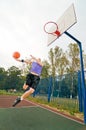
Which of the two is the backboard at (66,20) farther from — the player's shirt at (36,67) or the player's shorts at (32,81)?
the player's shorts at (32,81)

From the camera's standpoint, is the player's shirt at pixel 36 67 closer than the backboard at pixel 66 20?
Yes

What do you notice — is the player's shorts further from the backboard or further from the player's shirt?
the backboard

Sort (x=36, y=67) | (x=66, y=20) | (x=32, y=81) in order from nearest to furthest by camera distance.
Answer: (x=36, y=67)
(x=32, y=81)
(x=66, y=20)

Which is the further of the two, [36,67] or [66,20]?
[66,20]

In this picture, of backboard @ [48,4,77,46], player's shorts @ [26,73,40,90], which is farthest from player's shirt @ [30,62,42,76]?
backboard @ [48,4,77,46]

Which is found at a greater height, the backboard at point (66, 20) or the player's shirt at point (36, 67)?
the backboard at point (66, 20)

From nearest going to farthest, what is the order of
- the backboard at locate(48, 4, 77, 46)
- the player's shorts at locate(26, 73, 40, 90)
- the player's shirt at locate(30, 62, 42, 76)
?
the player's shirt at locate(30, 62, 42, 76)
the player's shorts at locate(26, 73, 40, 90)
the backboard at locate(48, 4, 77, 46)

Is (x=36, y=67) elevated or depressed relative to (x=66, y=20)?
depressed

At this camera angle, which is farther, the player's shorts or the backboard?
the backboard

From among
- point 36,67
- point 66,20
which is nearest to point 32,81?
point 36,67

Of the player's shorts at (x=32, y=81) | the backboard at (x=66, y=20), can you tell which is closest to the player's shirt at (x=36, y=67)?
the player's shorts at (x=32, y=81)

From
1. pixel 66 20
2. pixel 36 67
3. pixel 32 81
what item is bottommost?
pixel 32 81

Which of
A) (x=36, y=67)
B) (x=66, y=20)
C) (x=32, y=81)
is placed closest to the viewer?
(x=36, y=67)

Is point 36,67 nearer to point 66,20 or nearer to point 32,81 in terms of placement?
point 32,81
